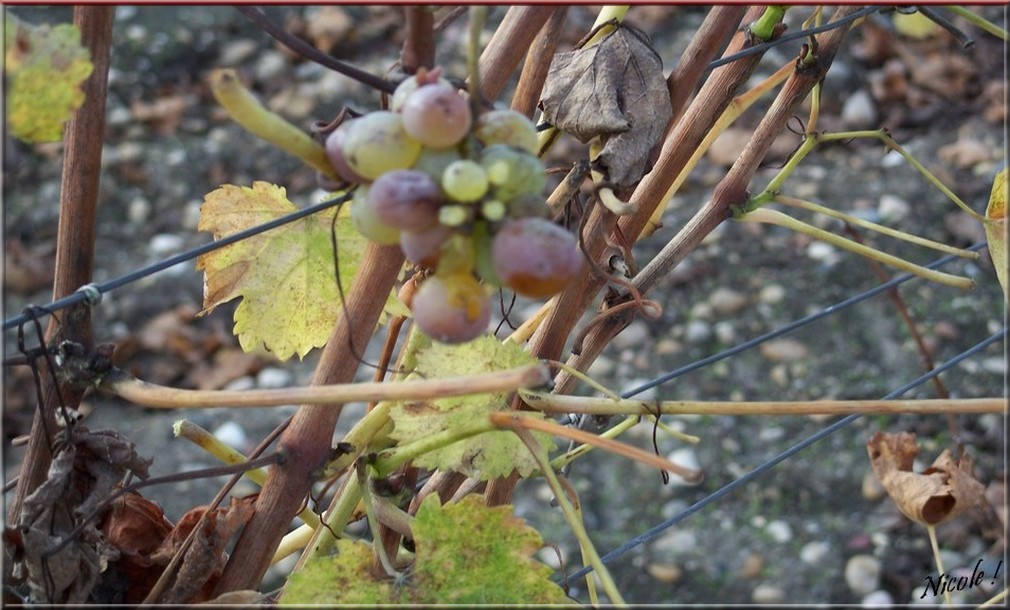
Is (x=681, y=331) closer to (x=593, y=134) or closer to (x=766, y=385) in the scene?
(x=766, y=385)

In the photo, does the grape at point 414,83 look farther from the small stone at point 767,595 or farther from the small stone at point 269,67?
the small stone at point 269,67

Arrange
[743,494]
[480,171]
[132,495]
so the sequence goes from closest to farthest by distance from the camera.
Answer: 1. [480,171]
2. [132,495]
3. [743,494]

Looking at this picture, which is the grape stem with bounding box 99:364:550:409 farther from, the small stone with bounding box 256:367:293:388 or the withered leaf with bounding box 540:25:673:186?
the small stone with bounding box 256:367:293:388

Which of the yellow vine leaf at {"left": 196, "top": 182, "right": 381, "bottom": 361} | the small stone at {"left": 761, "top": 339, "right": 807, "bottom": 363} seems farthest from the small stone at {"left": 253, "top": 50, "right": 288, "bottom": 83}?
the yellow vine leaf at {"left": 196, "top": 182, "right": 381, "bottom": 361}

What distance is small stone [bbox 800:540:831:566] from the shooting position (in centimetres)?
145

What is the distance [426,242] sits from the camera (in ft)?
1.12


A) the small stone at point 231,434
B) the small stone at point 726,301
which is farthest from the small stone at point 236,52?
the small stone at point 726,301

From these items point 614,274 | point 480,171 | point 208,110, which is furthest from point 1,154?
point 208,110

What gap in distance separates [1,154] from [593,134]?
0.27m

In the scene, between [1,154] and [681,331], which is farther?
[681,331]

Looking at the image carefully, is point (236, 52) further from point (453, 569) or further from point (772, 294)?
point (453, 569)

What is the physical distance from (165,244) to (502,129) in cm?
174

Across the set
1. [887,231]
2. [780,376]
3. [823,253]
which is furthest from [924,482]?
[823,253]

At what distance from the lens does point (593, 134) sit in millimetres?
557
